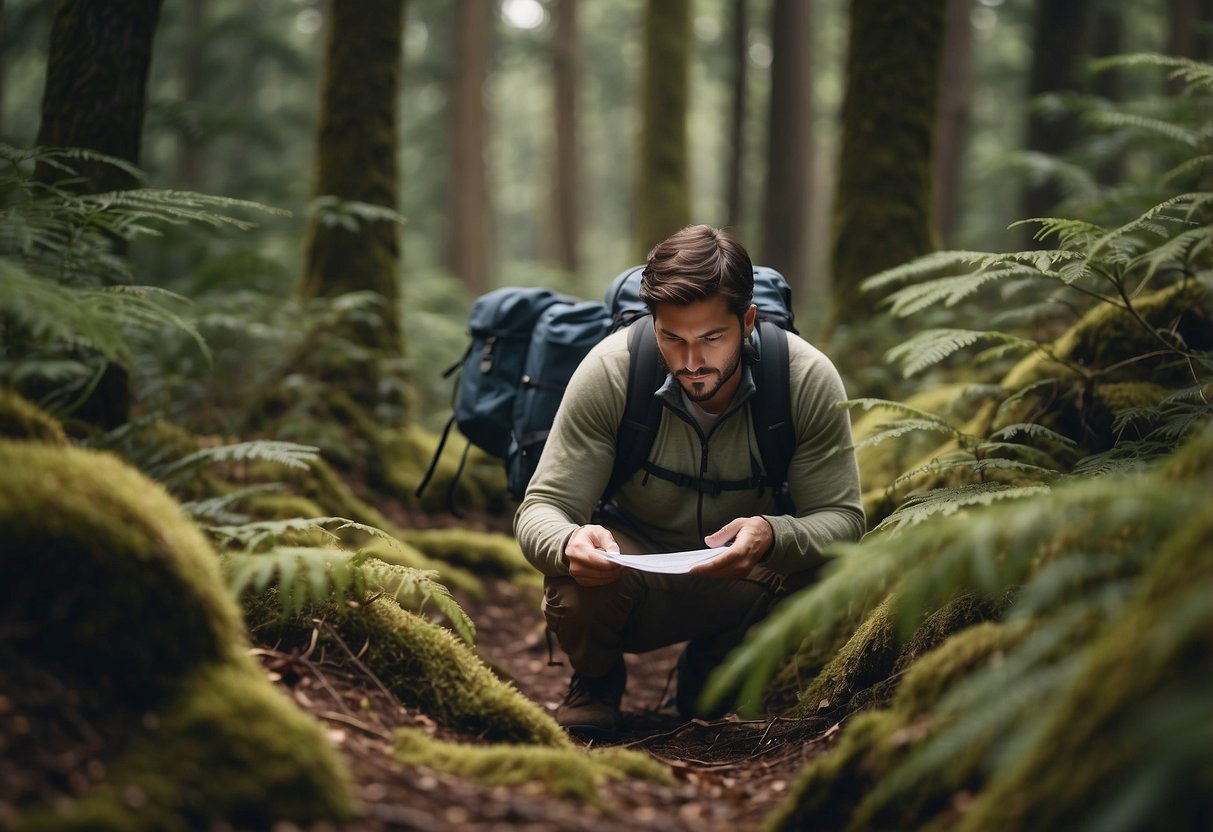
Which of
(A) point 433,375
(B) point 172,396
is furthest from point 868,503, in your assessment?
(A) point 433,375

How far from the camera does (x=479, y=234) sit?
18031 mm

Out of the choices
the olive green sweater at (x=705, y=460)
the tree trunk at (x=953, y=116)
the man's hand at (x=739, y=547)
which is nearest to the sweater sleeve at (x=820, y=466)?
the olive green sweater at (x=705, y=460)

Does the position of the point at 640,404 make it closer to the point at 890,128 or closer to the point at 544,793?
the point at 544,793

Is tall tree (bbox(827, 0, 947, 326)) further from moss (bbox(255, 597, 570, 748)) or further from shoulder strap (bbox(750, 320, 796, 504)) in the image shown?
moss (bbox(255, 597, 570, 748))

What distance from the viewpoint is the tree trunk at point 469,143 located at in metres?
17.4

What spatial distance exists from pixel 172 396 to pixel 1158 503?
6873 mm

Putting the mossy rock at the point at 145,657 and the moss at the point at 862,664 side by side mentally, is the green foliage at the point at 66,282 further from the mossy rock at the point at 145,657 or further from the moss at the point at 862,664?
the moss at the point at 862,664

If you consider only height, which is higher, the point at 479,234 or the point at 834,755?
the point at 479,234

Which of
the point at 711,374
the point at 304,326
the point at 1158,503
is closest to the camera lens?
the point at 1158,503

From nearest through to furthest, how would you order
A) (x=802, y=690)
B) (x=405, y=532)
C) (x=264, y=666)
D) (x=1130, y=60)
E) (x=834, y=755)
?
(x=834, y=755)
(x=264, y=666)
(x=802, y=690)
(x=1130, y=60)
(x=405, y=532)

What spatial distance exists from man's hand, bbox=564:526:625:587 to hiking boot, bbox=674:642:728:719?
94 cm

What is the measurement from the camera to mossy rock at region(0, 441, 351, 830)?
2.03 m

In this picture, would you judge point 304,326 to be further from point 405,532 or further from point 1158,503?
point 1158,503

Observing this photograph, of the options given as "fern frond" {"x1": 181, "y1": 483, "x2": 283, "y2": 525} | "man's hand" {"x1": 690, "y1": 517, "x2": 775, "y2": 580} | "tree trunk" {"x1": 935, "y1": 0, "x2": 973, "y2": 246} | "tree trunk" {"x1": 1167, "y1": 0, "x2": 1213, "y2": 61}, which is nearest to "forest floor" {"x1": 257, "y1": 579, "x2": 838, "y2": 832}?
"man's hand" {"x1": 690, "y1": 517, "x2": 775, "y2": 580}
